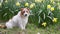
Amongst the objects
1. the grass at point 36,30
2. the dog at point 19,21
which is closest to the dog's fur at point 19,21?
the dog at point 19,21

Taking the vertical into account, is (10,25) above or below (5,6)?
below

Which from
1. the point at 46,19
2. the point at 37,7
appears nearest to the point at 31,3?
the point at 37,7

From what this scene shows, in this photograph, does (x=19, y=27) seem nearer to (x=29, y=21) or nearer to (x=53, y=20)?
(x=29, y=21)

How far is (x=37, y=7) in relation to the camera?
9539 mm

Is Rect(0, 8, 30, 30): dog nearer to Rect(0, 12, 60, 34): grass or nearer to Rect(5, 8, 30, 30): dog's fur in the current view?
Rect(5, 8, 30, 30): dog's fur

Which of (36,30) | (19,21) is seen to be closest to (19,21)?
(19,21)

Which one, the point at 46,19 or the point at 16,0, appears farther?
the point at 16,0

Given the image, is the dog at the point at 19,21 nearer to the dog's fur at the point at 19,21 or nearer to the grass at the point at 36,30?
the dog's fur at the point at 19,21

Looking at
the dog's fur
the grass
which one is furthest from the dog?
the grass

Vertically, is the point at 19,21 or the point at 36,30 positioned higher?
the point at 19,21

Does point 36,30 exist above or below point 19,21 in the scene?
below

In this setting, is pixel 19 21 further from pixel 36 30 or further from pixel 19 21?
pixel 36 30

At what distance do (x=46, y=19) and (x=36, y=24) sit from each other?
1.42 ft

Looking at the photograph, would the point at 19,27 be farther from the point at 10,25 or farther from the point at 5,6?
the point at 5,6
